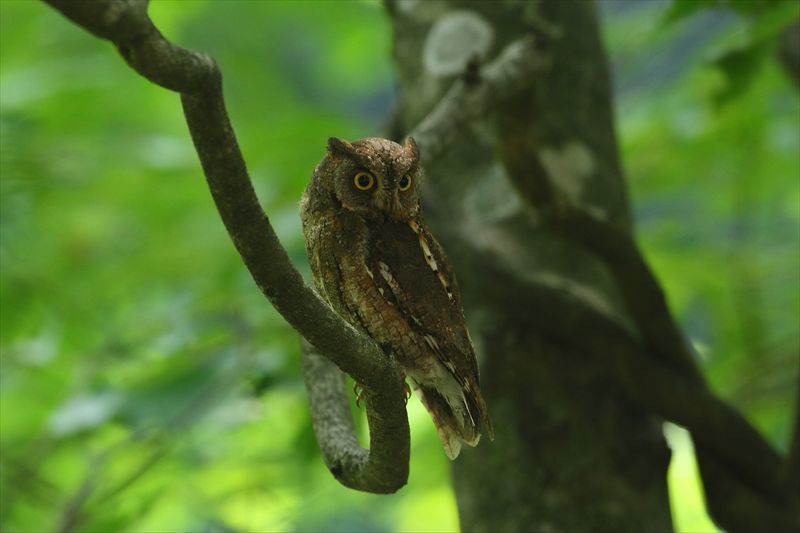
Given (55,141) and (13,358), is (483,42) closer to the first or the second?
(55,141)

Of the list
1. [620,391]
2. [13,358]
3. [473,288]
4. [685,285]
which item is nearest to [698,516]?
[685,285]

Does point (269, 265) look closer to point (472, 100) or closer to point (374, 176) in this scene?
point (374, 176)

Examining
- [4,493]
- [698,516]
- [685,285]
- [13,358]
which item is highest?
[13,358]

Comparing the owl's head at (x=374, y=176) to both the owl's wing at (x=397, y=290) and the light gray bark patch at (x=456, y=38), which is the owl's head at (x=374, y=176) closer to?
the owl's wing at (x=397, y=290)

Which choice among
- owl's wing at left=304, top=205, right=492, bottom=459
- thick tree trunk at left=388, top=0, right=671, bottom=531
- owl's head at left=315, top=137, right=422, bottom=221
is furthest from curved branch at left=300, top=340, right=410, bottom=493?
thick tree trunk at left=388, top=0, right=671, bottom=531

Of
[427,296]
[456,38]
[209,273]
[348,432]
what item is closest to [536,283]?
[427,296]
